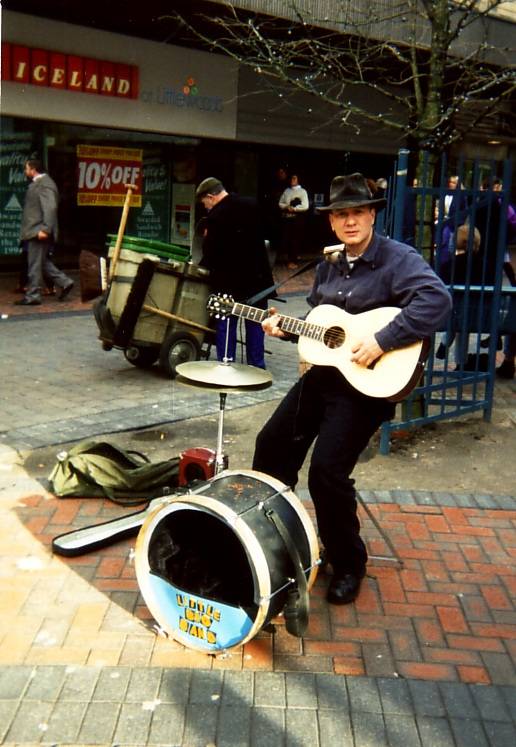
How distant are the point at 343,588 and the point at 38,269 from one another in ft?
28.0

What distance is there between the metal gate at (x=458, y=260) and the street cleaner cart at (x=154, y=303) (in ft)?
Answer: 6.35

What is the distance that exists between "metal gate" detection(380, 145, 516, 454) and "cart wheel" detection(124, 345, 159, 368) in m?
2.51

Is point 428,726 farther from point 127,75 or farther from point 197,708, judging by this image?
point 127,75

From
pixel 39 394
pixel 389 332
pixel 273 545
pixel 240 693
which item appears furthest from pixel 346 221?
pixel 39 394

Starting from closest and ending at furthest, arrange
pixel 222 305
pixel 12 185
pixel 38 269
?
pixel 222 305 → pixel 38 269 → pixel 12 185

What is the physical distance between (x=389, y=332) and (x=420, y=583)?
133cm

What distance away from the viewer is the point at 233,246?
297 inches

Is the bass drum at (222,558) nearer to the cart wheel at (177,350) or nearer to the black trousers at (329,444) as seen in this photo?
the black trousers at (329,444)

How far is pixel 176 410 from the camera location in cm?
693

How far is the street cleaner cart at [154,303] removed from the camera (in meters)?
7.50

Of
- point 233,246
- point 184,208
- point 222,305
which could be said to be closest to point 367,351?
point 222,305

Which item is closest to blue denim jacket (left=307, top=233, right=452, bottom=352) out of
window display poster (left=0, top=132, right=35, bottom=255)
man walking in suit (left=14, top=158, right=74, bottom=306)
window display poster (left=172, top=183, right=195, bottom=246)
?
man walking in suit (left=14, top=158, right=74, bottom=306)

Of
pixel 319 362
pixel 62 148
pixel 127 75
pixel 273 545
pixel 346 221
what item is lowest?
pixel 273 545

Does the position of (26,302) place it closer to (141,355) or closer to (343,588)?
(141,355)
